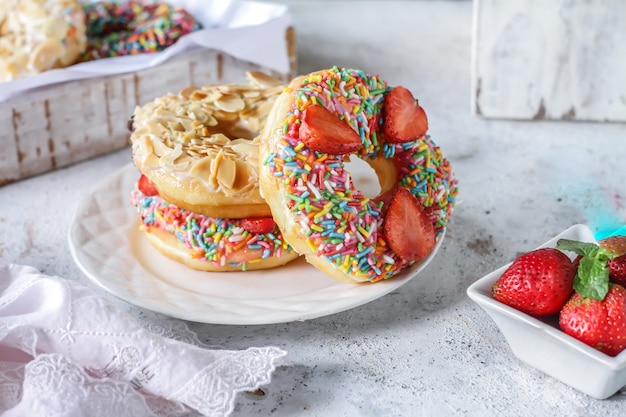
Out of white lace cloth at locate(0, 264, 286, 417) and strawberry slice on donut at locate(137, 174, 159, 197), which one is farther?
strawberry slice on donut at locate(137, 174, 159, 197)

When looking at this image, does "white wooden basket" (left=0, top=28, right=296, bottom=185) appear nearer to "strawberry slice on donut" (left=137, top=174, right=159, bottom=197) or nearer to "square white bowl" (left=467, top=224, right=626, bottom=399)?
A: "strawberry slice on donut" (left=137, top=174, right=159, bottom=197)

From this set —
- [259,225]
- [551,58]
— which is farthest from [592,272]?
[551,58]

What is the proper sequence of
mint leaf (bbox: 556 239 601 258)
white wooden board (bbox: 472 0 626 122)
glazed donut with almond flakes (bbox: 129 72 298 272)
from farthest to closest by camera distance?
white wooden board (bbox: 472 0 626 122), glazed donut with almond flakes (bbox: 129 72 298 272), mint leaf (bbox: 556 239 601 258)

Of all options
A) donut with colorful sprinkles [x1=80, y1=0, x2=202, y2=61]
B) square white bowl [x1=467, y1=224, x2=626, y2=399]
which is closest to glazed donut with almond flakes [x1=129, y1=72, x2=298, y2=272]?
square white bowl [x1=467, y1=224, x2=626, y2=399]

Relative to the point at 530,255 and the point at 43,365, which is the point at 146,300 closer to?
the point at 43,365

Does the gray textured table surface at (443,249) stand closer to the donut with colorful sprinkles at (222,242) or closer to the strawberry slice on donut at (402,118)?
the donut with colorful sprinkles at (222,242)

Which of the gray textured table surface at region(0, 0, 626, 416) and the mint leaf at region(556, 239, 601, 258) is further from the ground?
the mint leaf at region(556, 239, 601, 258)

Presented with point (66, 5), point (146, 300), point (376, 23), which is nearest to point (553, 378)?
point (146, 300)
